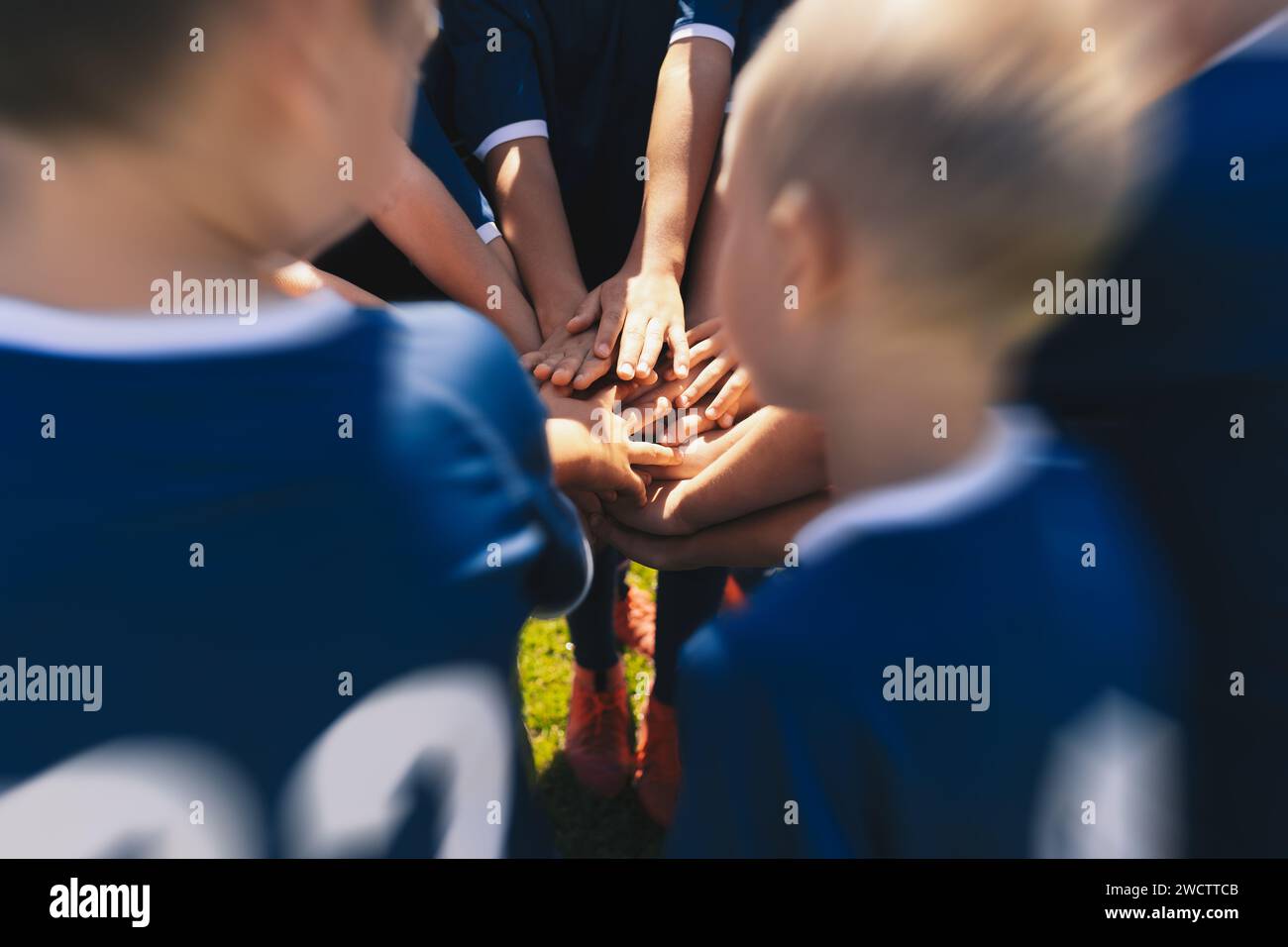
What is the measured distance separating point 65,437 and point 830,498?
48.3 inches

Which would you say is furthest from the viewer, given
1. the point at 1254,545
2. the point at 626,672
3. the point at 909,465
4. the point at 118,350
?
the point at 626,672

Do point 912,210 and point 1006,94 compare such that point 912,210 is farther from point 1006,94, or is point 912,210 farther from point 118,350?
point 118,350

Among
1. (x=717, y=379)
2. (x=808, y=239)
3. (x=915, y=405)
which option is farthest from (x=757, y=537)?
(x=808, y=239)

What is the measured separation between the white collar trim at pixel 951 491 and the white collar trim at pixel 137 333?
1.75ft

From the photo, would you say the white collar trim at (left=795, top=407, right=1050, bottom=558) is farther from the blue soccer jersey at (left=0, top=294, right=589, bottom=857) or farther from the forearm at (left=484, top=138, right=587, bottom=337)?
the forearm at (left=484, top=138, right=587, bottom=337)

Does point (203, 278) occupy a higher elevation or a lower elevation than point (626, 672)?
higher

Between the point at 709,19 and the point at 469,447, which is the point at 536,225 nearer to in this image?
the point at 709,19

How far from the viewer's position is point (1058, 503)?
0.95 m

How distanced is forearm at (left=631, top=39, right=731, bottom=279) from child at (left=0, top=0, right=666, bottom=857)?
38.9 inches

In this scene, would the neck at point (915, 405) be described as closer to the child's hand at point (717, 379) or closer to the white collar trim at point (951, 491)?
the white collar trim at point (951, 491)

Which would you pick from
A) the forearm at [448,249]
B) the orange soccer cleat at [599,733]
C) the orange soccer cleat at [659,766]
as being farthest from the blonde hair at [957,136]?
the orange soccer cleat at [599,733]

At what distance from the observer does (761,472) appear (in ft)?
5.56

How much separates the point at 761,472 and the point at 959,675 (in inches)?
31.5
